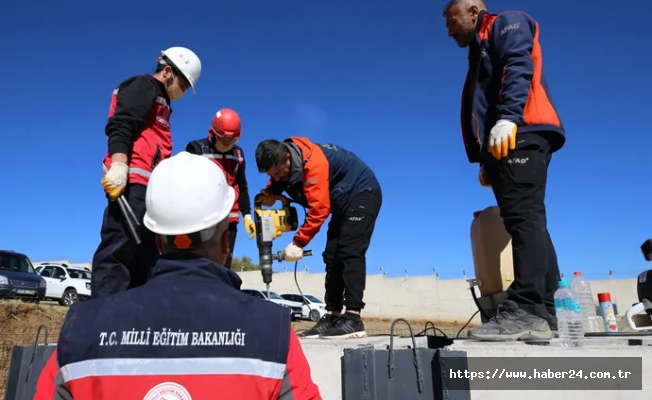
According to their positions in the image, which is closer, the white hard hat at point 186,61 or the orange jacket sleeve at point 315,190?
the white hard hat at point 186,61

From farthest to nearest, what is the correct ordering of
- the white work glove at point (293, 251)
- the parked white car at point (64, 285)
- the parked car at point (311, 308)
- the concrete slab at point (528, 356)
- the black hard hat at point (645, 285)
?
1. the parked car at point (311, 308)
2. the parked white car at point (64, 285)
3. the black hard hat at point (645, 285)
4. the white work glove at point (293, 251)
5. the concrete slab at point (528, 356)

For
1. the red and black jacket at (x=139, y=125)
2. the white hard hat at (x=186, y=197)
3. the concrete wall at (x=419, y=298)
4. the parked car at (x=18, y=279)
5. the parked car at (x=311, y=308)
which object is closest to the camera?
the white hard hat at (x=186, y=197)

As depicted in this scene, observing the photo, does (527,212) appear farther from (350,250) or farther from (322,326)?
(322,326)

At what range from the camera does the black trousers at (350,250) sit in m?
3.60

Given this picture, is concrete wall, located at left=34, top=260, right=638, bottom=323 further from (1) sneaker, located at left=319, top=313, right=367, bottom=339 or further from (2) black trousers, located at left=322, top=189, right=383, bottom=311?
(1) sneaker, located at left=319, top=313, right=367, bottom=339

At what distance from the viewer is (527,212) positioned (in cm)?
274

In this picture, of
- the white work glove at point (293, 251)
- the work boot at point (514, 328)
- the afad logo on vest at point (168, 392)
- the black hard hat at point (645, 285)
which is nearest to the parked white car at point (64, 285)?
the white work glove at point (293, 251)

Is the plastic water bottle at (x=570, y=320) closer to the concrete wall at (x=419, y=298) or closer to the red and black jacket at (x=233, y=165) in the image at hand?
the red and black jacket at (x=233, y=165)

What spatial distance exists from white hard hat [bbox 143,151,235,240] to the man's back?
225 millimetres

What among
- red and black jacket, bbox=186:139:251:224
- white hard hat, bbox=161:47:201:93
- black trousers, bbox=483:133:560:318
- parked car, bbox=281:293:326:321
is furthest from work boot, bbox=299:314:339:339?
parked car, bbox=281:293:326:321

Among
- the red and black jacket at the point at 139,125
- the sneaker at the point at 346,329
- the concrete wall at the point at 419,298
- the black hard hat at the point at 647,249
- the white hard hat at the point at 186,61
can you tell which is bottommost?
the sneaker at the point at 346,329

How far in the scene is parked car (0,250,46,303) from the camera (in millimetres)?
14273

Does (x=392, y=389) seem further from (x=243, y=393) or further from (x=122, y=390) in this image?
(x=122, y=390)

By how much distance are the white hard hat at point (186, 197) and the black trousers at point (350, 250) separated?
216cm
